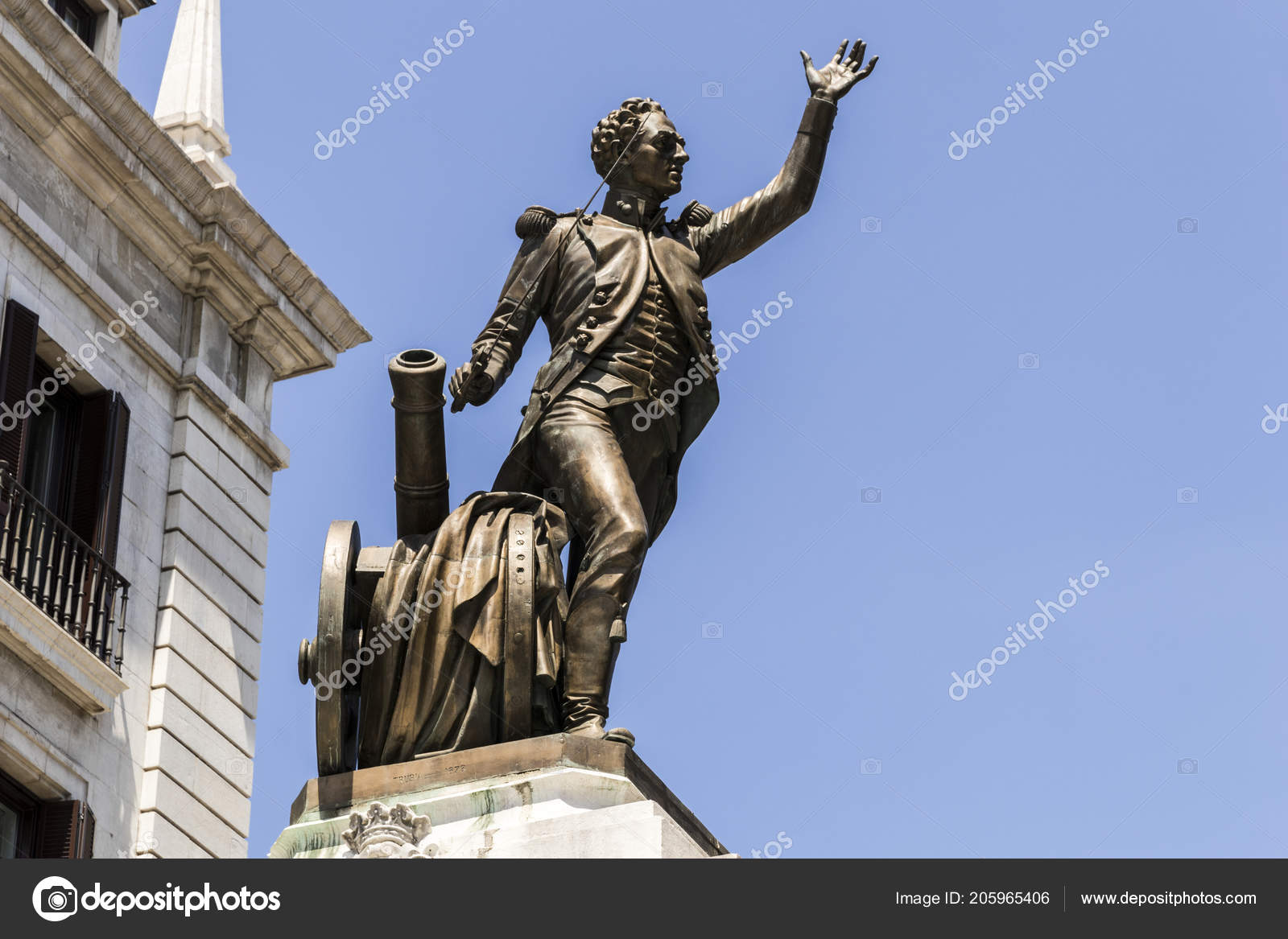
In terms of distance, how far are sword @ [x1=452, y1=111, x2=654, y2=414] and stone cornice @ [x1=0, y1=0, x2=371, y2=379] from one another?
29.6 ft

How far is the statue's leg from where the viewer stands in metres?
10.6

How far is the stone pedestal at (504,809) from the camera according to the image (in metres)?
9.94

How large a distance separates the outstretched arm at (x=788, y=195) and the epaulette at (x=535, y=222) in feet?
2.14

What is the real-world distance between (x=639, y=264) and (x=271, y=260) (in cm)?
1108

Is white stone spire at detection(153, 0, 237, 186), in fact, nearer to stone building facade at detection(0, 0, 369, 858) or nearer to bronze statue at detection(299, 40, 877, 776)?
stone building facade at detection(0, 0, 369, 858)

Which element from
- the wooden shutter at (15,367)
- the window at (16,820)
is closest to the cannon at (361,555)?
the window at (16,820)

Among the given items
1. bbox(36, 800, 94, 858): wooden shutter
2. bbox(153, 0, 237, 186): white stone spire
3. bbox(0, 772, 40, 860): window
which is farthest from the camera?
bbox(153, 0, 237, 186): white stone spire

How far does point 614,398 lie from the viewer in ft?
37.0

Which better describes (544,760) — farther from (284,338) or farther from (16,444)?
(284,338)

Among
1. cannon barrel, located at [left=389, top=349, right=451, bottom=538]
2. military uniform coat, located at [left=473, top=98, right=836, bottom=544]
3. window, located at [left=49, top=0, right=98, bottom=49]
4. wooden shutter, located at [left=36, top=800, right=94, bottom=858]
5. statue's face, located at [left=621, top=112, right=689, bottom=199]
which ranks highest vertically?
window, located at [left=49, top=0, right=98, bottom=49]

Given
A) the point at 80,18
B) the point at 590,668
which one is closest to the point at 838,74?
the point at 590,668

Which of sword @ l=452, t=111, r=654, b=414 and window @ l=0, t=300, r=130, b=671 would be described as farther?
window @ l=0, t=300, r=130, b=671
